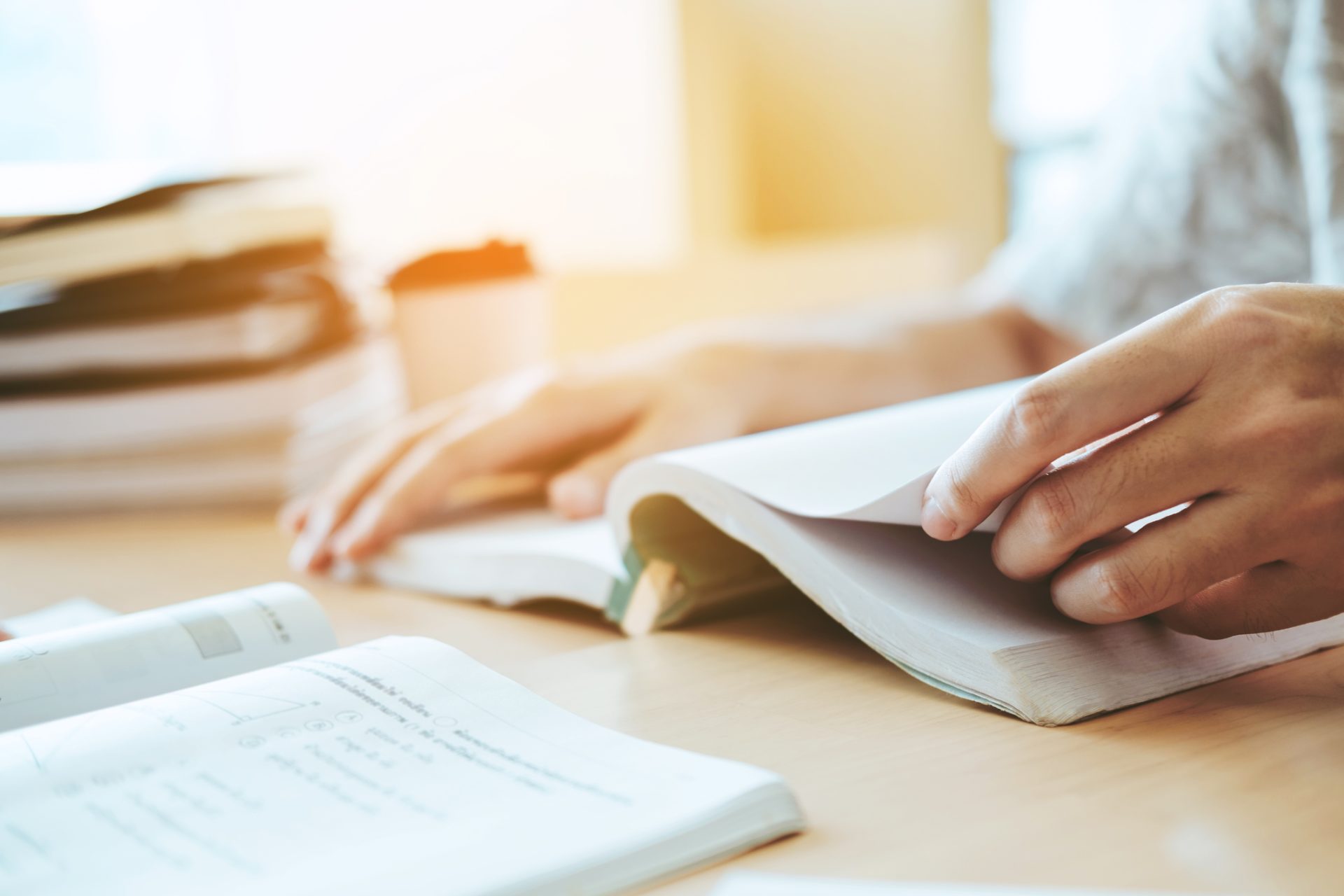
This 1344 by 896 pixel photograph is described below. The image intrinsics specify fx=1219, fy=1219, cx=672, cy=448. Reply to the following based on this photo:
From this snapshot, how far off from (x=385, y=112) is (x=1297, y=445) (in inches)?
60.4

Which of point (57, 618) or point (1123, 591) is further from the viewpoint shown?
point (57, 618)

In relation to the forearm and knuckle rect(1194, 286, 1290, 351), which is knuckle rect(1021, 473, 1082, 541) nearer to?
knuckle rect(1194, 286, 1290, 351)

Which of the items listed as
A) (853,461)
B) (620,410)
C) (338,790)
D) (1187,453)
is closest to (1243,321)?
(1187,453)

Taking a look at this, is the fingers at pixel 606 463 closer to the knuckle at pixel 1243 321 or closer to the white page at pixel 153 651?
the white page at pixel 153 651

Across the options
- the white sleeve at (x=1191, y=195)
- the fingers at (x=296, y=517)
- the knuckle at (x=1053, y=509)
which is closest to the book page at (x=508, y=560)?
the fingers at (x=296, y=517)

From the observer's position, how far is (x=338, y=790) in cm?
38

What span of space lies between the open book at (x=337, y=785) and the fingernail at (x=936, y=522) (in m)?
0.14

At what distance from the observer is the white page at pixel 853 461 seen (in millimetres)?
491

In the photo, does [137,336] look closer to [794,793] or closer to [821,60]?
[794,793]

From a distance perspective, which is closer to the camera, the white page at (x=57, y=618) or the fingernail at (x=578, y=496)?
the white page at (x=57, y=618)

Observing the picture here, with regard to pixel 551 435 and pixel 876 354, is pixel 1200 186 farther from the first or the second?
pixel 551 435

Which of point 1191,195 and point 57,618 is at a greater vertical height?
point 1191,195

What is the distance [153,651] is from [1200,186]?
0.87 meters

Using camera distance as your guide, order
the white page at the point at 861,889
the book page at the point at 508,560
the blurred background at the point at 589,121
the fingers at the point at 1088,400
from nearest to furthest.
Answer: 1. the white page at the point at 861,889
2. the fingers at the point at 1088,400
3. the book page at the point at 508,560
4. the blurred background at the point at 589,121
